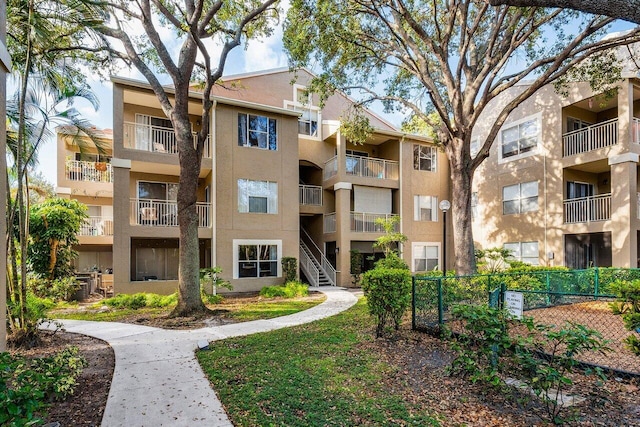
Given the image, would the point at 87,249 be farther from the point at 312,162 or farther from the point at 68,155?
the point at 312,162

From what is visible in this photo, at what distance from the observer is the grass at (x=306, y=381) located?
3959 mm

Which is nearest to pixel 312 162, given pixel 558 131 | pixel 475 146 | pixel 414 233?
pixel 414 233

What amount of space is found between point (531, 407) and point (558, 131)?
1520cm

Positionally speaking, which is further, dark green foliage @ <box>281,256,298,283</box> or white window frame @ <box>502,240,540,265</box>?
white window frame @ <box>502,240,540,265</box>

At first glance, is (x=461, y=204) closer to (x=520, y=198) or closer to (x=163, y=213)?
(x=520, y=198)

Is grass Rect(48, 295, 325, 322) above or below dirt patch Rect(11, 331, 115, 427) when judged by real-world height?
below

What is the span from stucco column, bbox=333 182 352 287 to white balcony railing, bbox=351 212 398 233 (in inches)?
19.3

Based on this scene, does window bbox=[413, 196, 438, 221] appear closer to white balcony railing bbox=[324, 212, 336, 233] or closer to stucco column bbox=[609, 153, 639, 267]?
white balcony railing bbox=[324, 212, 336, 233]

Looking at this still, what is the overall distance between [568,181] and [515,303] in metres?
13.7

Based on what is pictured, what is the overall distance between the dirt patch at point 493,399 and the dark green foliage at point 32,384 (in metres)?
3.84

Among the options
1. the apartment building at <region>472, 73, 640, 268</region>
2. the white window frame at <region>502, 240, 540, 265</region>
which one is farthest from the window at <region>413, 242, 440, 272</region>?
the white window frame at <region>502, 240, 540, 265</region>

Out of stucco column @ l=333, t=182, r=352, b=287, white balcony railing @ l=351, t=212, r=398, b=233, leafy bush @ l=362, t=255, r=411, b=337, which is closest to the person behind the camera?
leafy bush @ l=362, t=255, r=411, b=337

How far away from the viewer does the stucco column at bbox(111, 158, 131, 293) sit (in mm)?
13281

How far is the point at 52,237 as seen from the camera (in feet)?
44.0
